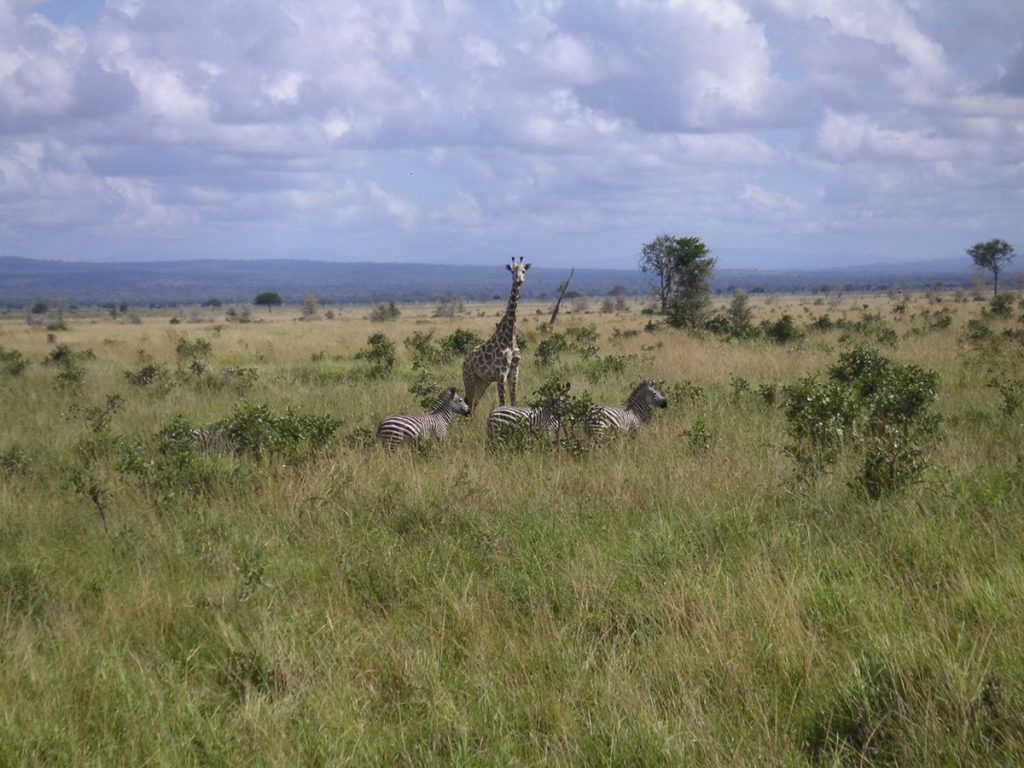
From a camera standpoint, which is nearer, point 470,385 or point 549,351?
point 470,385

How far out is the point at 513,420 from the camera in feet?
31.0

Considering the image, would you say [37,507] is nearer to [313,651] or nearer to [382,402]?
[313,651]

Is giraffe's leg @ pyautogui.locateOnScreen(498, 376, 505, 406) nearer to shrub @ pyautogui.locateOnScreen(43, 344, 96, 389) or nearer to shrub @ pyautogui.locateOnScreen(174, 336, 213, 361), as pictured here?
shrub @ pyautogui.locateOnScreen(43, 344, 96, 389)

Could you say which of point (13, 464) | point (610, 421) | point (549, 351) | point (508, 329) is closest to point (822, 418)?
point (610, 421)

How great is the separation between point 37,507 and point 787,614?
605 cm

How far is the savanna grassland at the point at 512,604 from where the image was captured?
3740 mm

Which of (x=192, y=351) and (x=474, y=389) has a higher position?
(x=474, y=389)

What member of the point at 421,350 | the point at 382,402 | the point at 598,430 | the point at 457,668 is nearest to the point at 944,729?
the point at 457,668

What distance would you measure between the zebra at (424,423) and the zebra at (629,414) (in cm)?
179

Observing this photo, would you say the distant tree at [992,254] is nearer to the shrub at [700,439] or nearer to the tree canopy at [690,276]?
the tree canopy at [690,276]

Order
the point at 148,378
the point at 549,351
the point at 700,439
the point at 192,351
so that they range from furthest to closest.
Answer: the point at 192,351, the point at 549,351, the point at 148,378, the point at 700,439

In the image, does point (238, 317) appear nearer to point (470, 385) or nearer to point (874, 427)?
point (470, 385)

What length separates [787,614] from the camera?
4.49 m

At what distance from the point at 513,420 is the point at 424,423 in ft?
3.63
